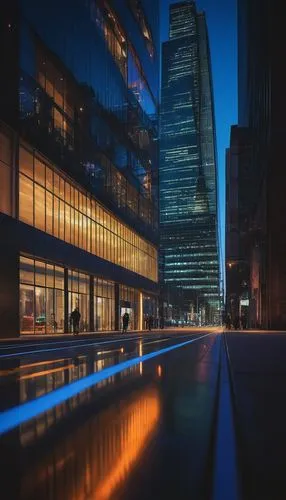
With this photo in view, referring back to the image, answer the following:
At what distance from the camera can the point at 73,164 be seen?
39.9m

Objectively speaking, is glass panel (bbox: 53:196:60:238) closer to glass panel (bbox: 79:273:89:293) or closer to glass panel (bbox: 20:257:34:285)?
glass panel (bbox: 20:257:34:285)

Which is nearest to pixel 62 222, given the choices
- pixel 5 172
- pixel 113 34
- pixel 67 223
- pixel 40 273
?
pixel 67 223

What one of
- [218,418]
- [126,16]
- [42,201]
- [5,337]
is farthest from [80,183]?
[218,418]

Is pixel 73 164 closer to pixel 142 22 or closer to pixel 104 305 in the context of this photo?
pixel 104 305

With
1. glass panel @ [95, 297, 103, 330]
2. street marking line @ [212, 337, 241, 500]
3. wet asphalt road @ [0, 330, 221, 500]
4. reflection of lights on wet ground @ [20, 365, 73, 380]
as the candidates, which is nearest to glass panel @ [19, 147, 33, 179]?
glass panel @ [95, 297, 103, 330]

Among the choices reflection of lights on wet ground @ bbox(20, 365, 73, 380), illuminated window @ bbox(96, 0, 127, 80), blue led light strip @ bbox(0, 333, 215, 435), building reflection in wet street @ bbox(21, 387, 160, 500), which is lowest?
reflection of lights on wet ground @ bbox(20, 365, 73, 380)

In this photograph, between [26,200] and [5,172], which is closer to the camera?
[5,172]

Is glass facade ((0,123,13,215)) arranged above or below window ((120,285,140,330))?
above

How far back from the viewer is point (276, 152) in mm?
47562

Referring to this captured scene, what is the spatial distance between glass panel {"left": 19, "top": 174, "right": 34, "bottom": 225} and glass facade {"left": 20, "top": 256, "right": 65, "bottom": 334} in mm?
2448

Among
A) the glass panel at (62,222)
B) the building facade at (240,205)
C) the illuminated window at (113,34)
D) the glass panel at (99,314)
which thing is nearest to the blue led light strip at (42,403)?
the glass panel at (62,222)

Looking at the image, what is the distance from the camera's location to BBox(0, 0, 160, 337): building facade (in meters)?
30.5

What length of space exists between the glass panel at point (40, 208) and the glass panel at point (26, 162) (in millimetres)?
1349

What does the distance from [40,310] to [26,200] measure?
7532 millimetres
